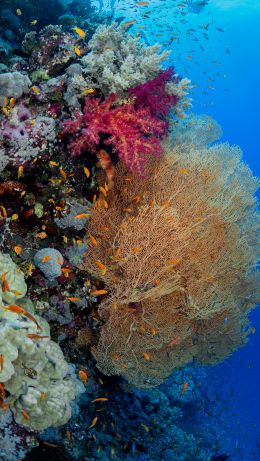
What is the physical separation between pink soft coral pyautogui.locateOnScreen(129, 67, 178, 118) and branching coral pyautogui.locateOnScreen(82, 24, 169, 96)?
11 cm

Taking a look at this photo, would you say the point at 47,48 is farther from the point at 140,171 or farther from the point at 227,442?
the point at 227,442

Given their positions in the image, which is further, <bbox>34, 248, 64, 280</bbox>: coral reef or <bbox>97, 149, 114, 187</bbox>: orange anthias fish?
<bbox>97, 149, 114, 187</bbox>: orange anthias fish

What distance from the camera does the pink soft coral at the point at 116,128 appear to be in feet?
14.5

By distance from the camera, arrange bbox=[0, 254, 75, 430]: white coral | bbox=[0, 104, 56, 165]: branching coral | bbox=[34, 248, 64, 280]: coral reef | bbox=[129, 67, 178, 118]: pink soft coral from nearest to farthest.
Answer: bbox=[0, 254, 75, 430]: white coral
bbox=[0, 104, 56, 165]: branching coral
bbox=[34, 248, 64, 280]: coral reef
bbox=[129, 67, 178, 118]: pink soft coral

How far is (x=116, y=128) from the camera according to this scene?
4531mm

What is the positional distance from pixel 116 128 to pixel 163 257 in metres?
2.00

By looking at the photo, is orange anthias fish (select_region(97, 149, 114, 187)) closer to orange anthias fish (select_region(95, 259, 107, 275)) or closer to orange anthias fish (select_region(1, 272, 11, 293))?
orange anthias fish (select_region(95, 259, 107, 275))

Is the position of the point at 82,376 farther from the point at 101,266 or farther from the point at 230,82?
the point at 230,82

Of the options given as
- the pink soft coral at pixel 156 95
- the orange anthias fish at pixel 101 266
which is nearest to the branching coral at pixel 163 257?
the orange anthias fish at pixel 101 266

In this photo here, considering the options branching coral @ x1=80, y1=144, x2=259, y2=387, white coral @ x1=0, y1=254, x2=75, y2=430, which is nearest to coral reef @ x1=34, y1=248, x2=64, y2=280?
white coral @ x1=0, y1=254, x2=75, y2=430

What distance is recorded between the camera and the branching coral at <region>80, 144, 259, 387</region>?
4.84 metres

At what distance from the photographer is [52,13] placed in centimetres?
1105

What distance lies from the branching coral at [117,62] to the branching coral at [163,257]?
1.31 meters

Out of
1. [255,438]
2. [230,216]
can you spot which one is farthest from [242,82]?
[230,216]
